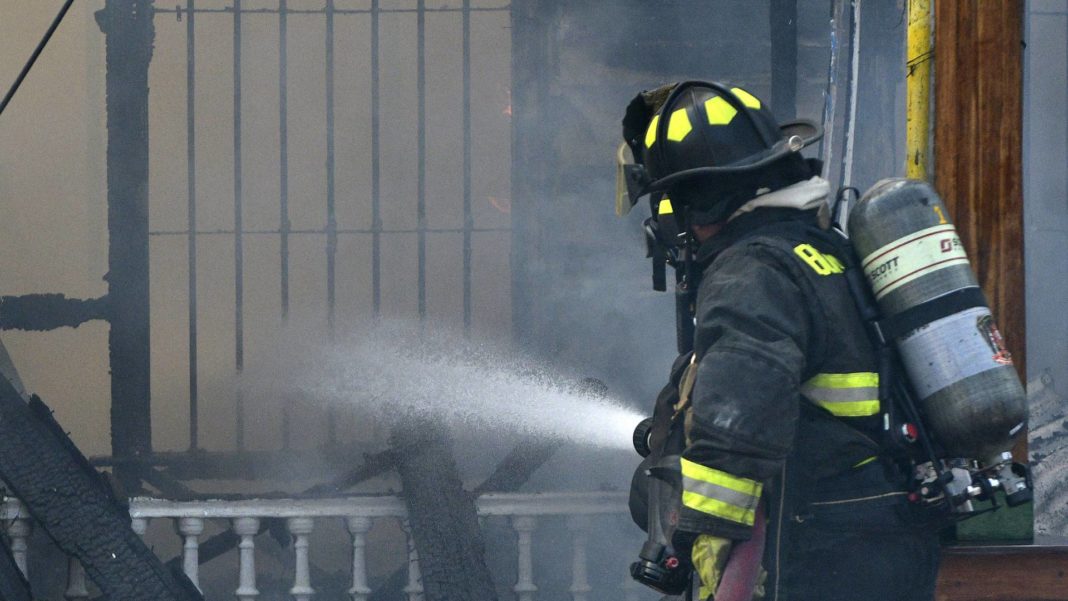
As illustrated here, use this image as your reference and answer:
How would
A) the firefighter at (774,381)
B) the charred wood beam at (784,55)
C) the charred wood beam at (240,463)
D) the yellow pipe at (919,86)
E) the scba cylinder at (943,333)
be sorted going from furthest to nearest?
the charred wood beam at (240,463)
the charred wood beam at (784,55)
the yellow pipe at (919,86)
the scba cylinder at (943,333)
the firefighter at (774,381)

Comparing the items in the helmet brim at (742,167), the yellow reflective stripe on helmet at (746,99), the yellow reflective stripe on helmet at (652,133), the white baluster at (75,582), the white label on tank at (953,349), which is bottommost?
the white baluster at (75,582)

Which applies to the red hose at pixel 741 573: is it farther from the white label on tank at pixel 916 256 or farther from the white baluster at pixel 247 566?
the white baluster at pixel 247 566

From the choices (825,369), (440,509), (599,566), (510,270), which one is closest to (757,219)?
(825,369)

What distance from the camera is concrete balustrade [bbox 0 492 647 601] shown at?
5.14 meters

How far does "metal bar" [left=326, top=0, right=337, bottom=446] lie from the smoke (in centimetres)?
19

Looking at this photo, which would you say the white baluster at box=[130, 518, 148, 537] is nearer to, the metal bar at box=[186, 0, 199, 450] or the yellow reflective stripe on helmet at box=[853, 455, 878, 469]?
the metal bar at box=[186, 0, 199, 450]

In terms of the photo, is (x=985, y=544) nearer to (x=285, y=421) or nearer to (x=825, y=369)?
(x=825, y=369)

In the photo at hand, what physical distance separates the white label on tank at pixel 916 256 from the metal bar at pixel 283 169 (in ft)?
13.2

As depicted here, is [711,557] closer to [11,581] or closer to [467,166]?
[11,581]

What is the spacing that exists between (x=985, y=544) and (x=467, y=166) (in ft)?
11.6

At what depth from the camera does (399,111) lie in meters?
6.56

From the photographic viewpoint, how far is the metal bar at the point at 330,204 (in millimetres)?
6330

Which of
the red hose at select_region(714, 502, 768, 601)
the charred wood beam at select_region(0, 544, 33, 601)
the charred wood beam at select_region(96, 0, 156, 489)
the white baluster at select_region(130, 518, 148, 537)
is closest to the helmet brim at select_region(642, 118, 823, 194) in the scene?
the red hose at select_region(714, 502, 768, 601)

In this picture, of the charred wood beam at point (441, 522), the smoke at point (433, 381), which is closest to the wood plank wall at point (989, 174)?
the charred wood beam at point (441, 522)
